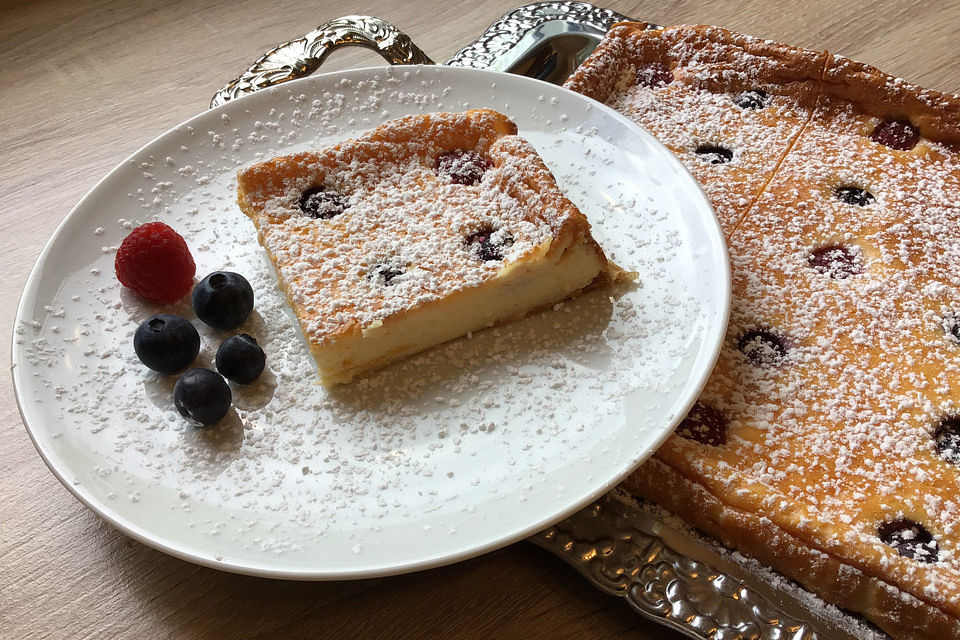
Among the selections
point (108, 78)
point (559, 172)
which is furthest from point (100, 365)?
point (108, 78)

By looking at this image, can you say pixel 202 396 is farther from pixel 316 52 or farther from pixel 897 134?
pixel 897 134

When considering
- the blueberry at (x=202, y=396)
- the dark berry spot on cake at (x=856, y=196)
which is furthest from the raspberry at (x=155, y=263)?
the dark berry spot on cake at (x=856, y=196)

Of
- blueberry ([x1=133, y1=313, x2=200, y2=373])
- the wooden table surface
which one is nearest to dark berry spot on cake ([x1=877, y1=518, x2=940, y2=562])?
the wooden table surface

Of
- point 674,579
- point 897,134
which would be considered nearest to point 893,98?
point 897,134

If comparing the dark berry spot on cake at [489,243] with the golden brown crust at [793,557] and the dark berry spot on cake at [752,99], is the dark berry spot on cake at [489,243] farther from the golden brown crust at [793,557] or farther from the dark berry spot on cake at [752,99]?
the dark berry spot on cake at [752,99]

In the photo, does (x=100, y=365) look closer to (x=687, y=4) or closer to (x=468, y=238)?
(x=468, y=238)

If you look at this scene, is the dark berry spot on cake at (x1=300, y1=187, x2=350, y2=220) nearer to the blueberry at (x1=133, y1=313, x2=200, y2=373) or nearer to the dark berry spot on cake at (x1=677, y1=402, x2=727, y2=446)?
the blueberry at (x1=133, y1=313, x2=200, y2=373)
